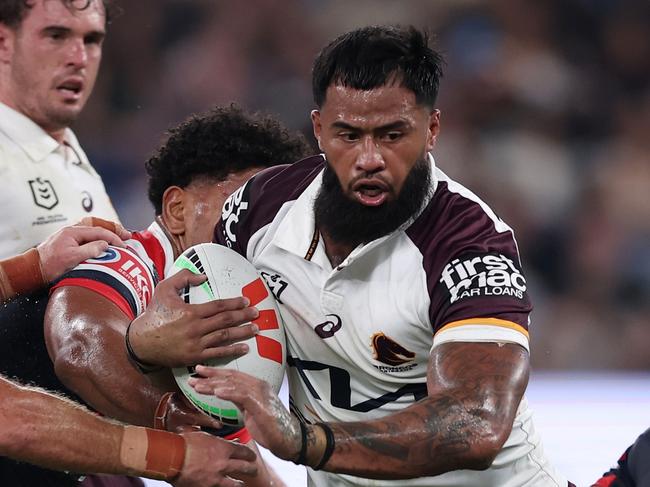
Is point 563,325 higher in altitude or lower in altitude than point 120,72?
lower

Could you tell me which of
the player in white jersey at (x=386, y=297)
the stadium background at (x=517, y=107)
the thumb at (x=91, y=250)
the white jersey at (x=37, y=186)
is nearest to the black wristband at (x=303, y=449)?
the player in white jersey at (x=386, y=297)

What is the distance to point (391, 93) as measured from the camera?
2.70 meters

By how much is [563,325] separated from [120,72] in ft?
12.4

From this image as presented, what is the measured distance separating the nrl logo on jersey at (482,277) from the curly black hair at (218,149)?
130 centimetres

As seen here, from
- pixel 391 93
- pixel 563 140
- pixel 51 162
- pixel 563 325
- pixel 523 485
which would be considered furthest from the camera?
pixel 563 140

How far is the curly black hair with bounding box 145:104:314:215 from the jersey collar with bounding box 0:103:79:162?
3.56 ft

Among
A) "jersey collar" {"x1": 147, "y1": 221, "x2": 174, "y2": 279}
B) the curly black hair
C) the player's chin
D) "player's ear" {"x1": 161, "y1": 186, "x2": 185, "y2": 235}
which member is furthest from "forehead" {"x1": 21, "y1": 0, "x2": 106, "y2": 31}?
"jersey collar" {"x1": 147, "y1": 221, "x2": 174, "y2": 279}

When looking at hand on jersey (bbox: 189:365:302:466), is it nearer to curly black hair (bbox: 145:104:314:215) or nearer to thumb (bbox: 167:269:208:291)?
thumb (bbox: 167:269:208:291)

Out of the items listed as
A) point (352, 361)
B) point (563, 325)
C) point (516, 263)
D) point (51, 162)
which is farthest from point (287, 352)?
point (563, 325)

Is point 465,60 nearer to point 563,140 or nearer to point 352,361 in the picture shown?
point 563,140

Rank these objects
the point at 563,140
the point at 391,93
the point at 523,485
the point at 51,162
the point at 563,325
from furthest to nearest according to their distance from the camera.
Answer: the point at 563,140 < the point at 563,325 < the point at 51,162 < the point at 523,485 < the point at 391,93

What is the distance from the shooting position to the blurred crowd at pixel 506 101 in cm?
745

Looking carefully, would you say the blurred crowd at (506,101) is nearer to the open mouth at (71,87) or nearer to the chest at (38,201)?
the open mouth at (71,87)

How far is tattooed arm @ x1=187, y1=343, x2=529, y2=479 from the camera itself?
2.31 meters
